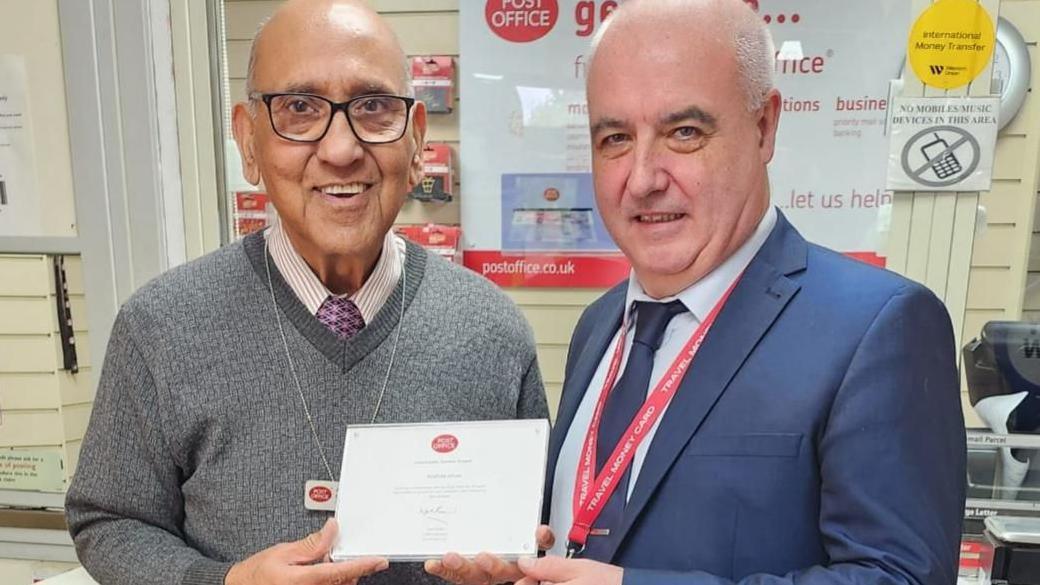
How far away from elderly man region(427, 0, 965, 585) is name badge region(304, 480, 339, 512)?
304 mm

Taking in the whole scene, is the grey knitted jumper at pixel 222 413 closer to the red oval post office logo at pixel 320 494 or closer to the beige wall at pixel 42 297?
the red oval post office logo at pixel 320 494

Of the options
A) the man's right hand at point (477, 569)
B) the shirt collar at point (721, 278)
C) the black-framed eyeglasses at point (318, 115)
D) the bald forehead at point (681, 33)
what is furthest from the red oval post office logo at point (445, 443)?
the bald forehead at point (681, 33)

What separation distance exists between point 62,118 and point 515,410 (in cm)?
160

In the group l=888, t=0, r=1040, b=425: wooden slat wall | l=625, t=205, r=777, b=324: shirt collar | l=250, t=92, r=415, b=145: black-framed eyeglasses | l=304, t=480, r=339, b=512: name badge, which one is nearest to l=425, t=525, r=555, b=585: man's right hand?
l=304, t=480, r=339, b=512: name badge

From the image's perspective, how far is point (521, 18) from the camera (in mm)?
2148

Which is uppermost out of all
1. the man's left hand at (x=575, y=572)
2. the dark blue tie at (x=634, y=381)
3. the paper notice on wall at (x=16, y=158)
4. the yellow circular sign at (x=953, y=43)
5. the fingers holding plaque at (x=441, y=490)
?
the yellow circular sign at (x=953, y=43)

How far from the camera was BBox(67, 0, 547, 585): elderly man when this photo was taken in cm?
126

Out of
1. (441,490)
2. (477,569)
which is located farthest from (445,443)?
(477,569)

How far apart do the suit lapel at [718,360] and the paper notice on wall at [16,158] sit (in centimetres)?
195

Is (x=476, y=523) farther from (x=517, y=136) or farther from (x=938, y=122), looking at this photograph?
(x=938, y=122)

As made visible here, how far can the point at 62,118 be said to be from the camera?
2.00 metres

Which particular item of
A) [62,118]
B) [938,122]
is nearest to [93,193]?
[62,118]

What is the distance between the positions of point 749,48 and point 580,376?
66 cm

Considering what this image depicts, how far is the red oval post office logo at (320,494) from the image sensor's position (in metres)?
1.27
